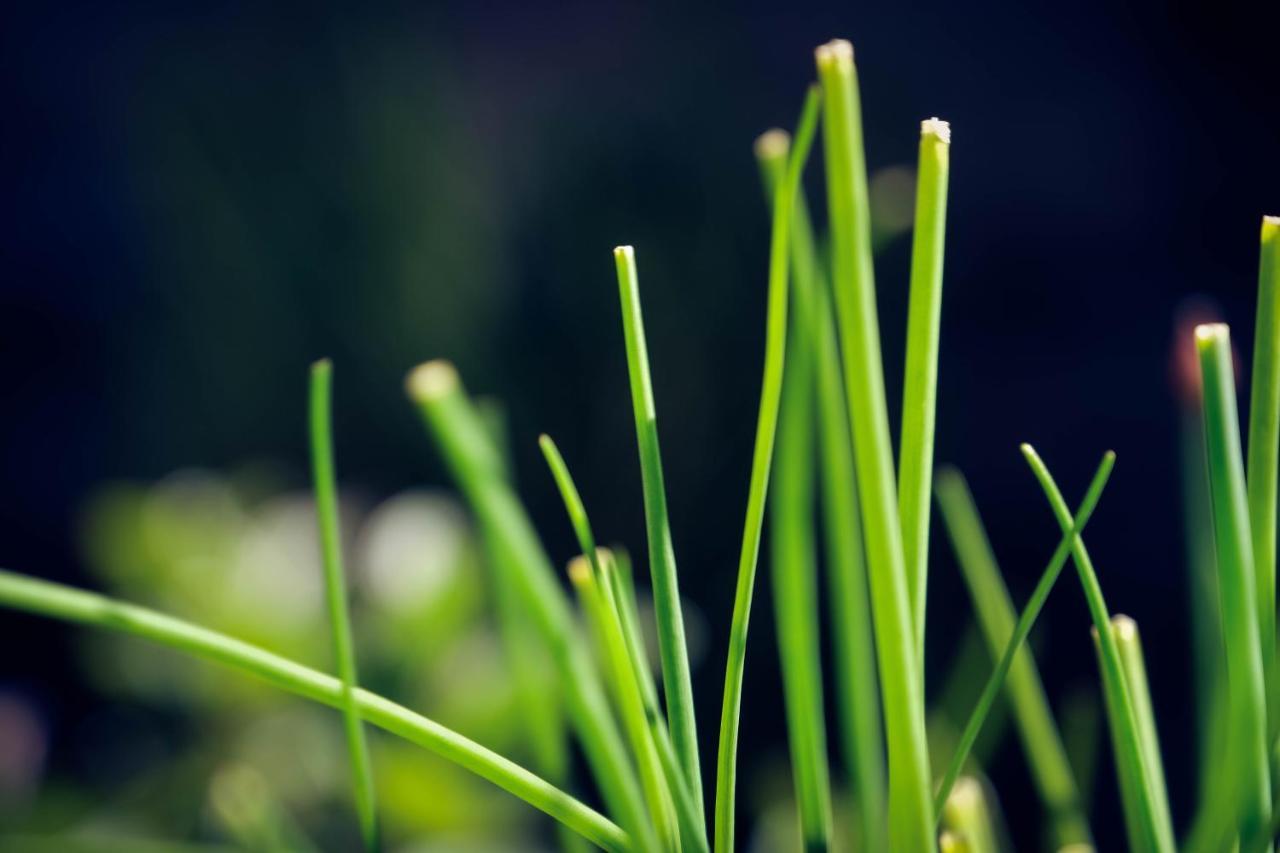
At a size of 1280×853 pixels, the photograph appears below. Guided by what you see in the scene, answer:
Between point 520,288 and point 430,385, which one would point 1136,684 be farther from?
point 520,288

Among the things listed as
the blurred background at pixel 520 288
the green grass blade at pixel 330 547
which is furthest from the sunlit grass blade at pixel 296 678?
the blurred background at pixel 520 288

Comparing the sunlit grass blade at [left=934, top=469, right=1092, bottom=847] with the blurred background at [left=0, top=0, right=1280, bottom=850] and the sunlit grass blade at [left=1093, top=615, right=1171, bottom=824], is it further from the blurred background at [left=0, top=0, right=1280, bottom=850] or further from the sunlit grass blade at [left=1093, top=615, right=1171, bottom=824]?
the blurred background at [left=0, top=0, right=1280, bottom=850]

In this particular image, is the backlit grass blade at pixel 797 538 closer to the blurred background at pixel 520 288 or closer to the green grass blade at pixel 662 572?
the green grass blade at pixel 662 572

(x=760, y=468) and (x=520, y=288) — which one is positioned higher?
(x=520, y=288)

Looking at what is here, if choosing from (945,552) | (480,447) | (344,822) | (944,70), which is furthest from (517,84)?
(480,447)

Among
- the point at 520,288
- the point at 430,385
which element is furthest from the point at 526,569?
the point at 520,288

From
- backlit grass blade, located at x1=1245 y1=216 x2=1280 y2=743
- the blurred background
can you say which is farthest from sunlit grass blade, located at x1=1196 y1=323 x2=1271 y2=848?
the blurred background
